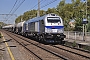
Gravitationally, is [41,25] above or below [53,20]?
below

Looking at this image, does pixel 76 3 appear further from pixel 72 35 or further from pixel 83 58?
pixel 83 58

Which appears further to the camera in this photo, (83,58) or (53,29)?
(53,29)

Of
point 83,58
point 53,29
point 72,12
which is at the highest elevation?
point 72,12

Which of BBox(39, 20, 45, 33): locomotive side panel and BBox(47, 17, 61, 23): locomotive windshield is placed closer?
BBox(47, 17, 61, 23): locomotive windshield

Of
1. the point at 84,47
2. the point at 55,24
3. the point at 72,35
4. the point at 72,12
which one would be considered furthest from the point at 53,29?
the point at 72,12

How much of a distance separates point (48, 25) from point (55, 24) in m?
0.82

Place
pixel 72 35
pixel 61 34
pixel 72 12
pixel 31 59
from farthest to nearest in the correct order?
1. pixel 72 12
2. pixel 72 35
3. pixel 61 34
4. pixel 31 59

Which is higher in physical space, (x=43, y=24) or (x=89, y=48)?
(x=43, y=24)

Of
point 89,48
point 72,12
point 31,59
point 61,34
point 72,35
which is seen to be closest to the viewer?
point 31,59

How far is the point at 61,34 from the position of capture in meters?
23.1

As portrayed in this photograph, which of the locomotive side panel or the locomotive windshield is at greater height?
the locomotive windshield

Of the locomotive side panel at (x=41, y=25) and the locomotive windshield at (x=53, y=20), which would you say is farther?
the locomotive side panel at (x=41, y=25)

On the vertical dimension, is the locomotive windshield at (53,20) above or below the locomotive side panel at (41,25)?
above

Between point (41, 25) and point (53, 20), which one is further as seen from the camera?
point (41, 25)
